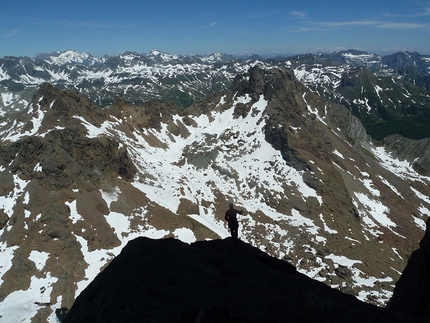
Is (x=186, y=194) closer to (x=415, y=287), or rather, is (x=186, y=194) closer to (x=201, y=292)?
(x=415, y=287)

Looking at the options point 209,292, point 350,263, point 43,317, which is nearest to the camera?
point 209,292

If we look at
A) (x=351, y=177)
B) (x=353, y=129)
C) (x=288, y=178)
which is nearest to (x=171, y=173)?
(x=288, y=178)

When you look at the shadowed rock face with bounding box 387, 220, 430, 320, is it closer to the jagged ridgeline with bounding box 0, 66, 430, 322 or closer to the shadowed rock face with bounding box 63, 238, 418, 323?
the shadowed rock face with bounding box 63, 238, 418, 323

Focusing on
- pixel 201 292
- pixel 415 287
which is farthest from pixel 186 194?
pixel 201 292

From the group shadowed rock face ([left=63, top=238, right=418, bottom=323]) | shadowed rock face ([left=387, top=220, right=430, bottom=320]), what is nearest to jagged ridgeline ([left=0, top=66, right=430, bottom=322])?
shadowed rock face ([left=63, top=238, right=418, bottom=323])

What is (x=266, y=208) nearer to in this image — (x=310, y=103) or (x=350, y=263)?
(x=350, y=263)

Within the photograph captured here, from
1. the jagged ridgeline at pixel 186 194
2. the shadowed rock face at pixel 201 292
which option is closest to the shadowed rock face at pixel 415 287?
the shadowed rock face at pixel 201 292
